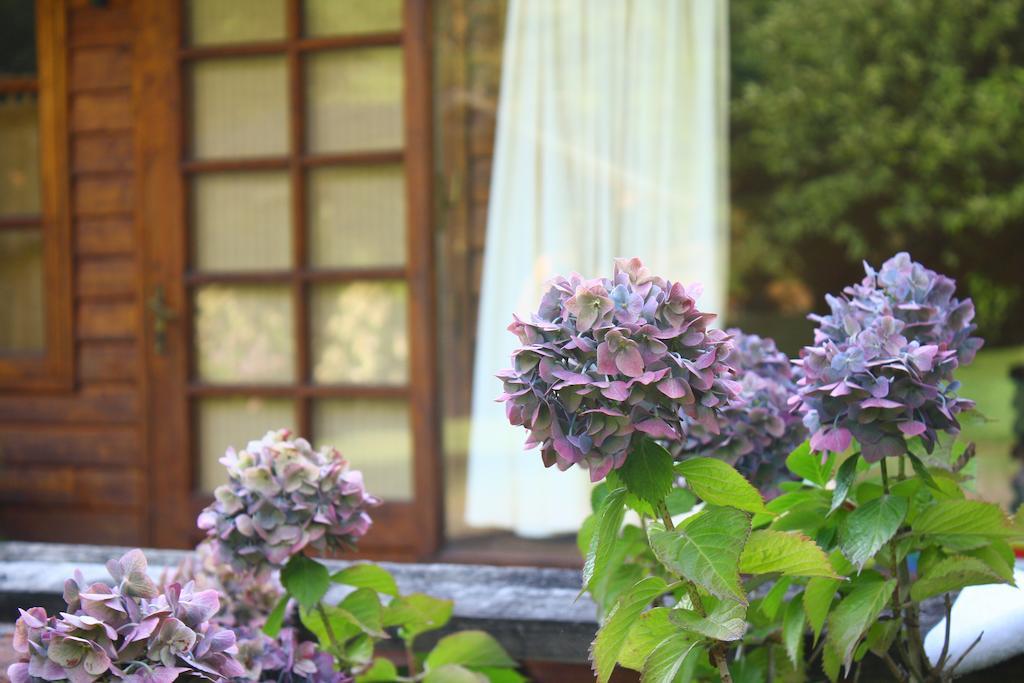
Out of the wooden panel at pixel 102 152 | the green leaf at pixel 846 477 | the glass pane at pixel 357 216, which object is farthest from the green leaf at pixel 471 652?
the wooden panel at pixel 102 152

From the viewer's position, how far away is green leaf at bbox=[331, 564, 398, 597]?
1.04 metres

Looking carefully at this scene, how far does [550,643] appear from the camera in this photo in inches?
42.9

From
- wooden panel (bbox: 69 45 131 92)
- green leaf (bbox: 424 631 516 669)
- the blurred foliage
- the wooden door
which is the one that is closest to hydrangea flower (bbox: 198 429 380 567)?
green leaf (bbox: 424 631 516 669)

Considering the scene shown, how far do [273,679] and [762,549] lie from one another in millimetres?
458

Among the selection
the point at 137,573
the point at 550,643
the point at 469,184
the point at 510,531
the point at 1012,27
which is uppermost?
the point at 1012,27

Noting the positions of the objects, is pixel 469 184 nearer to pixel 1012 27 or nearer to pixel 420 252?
pixel 420 252

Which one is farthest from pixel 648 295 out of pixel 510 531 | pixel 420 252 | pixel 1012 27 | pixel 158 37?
pixel 1012 27

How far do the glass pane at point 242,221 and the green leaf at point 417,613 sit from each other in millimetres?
2425

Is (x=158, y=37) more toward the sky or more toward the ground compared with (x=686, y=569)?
more toward the sky

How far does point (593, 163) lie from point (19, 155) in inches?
76.2

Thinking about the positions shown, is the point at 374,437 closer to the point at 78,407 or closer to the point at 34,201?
the point at 78,407

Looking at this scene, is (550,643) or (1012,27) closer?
(550,643)

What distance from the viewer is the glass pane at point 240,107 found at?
11.0 ft

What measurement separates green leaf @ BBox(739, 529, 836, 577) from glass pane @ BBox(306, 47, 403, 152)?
2586 mm
